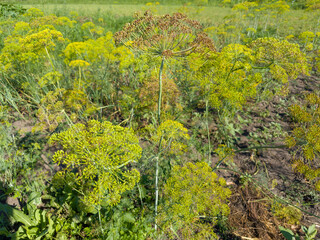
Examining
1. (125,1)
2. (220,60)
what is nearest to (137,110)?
(220,60)

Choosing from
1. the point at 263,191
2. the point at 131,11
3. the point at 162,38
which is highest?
the point at 131,11

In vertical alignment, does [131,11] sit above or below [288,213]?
above

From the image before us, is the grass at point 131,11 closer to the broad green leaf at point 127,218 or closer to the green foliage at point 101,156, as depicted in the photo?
the green foliage at point 101,156

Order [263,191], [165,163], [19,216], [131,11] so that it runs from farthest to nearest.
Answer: [131,11], [263,191], [165,163], [19,216]

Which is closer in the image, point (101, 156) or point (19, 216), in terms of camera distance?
point (101, 156)

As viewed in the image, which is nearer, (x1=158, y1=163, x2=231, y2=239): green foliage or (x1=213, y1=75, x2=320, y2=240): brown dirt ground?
(x1=158, y1=163, x2=231, y2=239): green foliage

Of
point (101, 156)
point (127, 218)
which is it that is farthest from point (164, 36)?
point (127, 218)

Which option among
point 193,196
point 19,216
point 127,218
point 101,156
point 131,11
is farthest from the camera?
point 131,11

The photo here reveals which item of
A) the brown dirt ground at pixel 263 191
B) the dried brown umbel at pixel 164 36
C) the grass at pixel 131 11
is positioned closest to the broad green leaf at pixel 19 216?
the dried brown umbel at pixel 164 36

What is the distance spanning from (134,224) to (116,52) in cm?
349

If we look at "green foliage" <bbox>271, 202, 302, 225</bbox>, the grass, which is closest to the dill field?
"green foliage" <bbox>271, 202, 302, 225</bbox>

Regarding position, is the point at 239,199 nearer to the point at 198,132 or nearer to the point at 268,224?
the point at 268,224

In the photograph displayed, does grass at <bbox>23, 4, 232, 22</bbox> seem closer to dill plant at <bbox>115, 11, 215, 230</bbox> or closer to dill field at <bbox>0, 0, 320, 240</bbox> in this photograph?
dill field at <bbox>0, 0, 320, 240</bbox>

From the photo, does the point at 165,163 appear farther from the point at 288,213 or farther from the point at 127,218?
the point at 288,213
